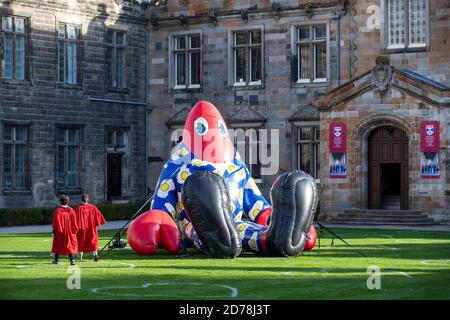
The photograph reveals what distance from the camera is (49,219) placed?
1534 inches

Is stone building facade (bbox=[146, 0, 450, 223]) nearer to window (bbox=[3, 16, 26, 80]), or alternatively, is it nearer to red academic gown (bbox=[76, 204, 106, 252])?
window (bbox=[3, 16, 26, 80])

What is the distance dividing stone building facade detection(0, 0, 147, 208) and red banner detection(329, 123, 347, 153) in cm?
927

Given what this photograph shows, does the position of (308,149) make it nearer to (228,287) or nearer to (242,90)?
(242,90)

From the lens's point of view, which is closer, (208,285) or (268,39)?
(208,285)

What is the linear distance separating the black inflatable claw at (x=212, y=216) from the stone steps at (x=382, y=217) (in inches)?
612

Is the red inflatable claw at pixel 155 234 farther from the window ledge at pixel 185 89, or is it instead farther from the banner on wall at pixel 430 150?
the window ledge at pixel 185 89

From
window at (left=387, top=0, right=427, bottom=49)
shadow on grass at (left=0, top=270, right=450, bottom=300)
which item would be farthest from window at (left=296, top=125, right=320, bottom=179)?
shadow on grass at (left=0, top=270, right=450, bottom=300)

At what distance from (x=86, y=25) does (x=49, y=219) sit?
797cm

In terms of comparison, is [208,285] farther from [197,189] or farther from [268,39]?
[268,39]

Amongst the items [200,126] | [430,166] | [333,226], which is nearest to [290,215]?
[200,126]

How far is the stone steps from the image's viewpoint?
37000mm

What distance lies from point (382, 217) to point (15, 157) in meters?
13.1

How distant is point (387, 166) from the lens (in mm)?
39438
